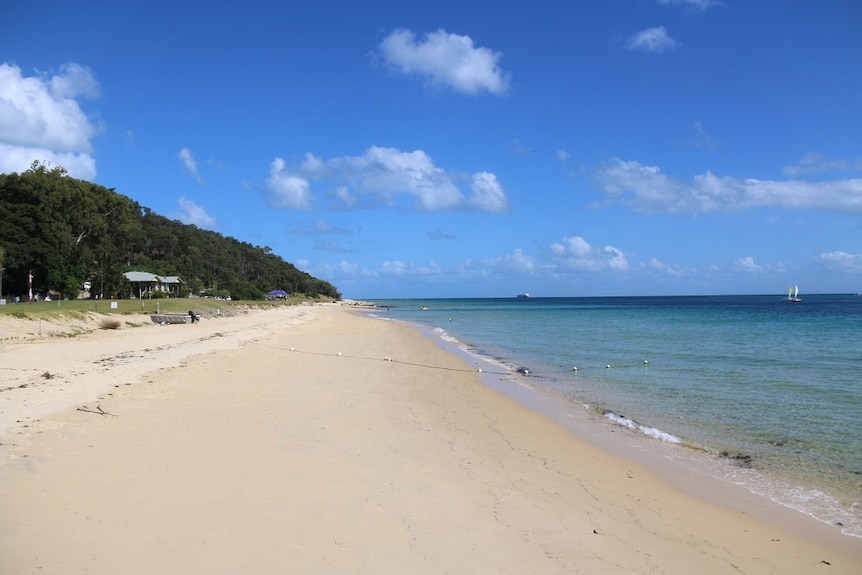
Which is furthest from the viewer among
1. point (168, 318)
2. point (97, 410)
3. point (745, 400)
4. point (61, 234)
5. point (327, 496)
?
point (61, 234)

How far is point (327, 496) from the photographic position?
18.0 ft

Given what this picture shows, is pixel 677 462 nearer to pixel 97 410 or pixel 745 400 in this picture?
pixel 745 400

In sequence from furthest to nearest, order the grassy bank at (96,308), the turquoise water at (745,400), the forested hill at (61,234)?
the forested hill at (61,234)
the grassy bank at (96,308)
the turquoise water at (745,400)

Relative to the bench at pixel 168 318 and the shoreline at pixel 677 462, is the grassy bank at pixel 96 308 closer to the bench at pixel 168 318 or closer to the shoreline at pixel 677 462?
the bench at pixel 168 318

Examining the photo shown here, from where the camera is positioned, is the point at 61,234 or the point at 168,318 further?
the point at 61,234

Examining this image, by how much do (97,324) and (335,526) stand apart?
2782 centimetres

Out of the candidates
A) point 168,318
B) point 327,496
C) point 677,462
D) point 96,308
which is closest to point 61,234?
point 96,308

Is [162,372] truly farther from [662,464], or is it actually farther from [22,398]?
[662,464]

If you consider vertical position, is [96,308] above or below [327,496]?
above

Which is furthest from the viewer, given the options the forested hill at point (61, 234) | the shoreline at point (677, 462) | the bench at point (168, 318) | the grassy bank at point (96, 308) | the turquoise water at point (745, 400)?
the forested hill at point (61, 234)

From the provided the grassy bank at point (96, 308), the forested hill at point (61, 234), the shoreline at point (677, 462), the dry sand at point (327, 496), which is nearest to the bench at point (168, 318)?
the grassy bank at point (96, 308)

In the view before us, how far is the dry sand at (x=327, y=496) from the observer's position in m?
4.21

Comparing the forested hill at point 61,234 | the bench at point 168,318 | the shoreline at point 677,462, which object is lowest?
the shoreline at point 677,462

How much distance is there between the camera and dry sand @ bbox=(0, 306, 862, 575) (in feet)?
13.8
